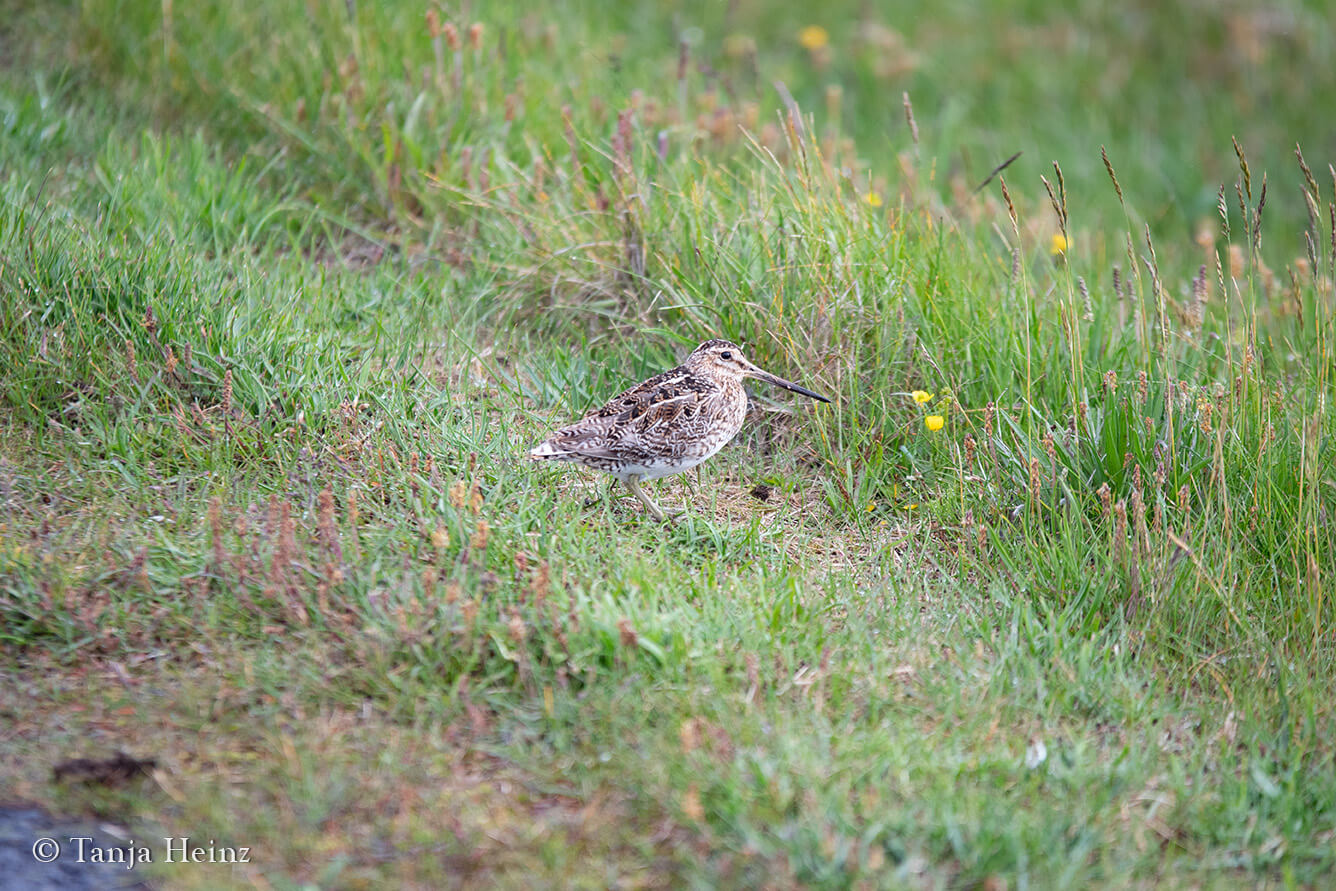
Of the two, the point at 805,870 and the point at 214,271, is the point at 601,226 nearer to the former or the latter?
the point at 214,271

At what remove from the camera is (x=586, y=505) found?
495cm

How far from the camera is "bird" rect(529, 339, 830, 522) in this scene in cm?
470

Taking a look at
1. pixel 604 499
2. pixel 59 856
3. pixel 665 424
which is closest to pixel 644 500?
pixel 604 499

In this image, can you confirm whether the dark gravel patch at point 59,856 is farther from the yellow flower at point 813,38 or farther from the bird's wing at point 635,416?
the yellow flower at point 813,38

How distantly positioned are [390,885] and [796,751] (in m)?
1.20

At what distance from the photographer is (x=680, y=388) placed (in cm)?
496

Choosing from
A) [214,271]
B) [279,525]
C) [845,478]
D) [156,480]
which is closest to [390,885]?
[279,525]

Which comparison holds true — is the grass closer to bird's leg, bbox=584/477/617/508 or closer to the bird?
bird's leg, bbox=584/477/617/508

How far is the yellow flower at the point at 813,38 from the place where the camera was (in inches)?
384

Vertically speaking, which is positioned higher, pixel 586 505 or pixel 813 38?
pixel 813 38

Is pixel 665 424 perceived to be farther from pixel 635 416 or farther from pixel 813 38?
pixel 813 38

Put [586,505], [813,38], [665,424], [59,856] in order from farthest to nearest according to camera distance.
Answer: [813,38]
[586,505]
[665,424]
[59,856]

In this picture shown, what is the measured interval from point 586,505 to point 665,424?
49 centimetres

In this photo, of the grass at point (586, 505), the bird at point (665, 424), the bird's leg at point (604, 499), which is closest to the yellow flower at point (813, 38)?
the grass at point (586, 505)
